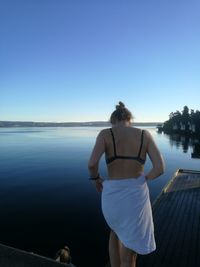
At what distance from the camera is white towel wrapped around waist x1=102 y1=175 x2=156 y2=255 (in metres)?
2.85

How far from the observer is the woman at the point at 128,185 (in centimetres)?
286

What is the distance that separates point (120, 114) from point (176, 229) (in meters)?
6.31

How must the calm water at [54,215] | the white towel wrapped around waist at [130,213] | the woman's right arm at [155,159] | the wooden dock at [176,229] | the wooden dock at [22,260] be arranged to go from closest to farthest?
1. the white towel wrapped around waist at [130,213]
2. the woman's right arm at [155,159]
3. the wooden dock at [22,260]
4. the wooden dock at [176,229]
5. the calm water at [54,215]

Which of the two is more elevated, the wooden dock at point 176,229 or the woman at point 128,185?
→ the woman at point 128,185

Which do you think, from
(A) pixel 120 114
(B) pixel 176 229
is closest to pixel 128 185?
(A) pixel 120 114

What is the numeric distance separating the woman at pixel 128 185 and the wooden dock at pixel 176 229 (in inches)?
143

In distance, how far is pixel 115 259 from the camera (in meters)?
3.25

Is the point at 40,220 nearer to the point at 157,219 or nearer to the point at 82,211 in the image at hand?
the point at 82,211

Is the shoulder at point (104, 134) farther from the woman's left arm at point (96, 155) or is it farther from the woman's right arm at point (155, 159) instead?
the woman's right arm at point (155, 159)

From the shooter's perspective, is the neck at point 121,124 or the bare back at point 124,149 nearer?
the bare back at point 124,149

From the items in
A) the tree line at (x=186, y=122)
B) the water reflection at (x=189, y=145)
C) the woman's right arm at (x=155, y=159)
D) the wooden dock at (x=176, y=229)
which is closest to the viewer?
the woman's right arm at (x=155, y=159)

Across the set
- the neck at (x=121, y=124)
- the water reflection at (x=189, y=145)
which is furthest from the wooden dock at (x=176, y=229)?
the water reflection at (x=189, y=145)

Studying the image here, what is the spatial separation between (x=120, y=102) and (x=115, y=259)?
1.88 m

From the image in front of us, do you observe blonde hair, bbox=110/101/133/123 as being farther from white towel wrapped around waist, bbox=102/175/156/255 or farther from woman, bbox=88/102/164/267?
white towel wrapped around waist, bbox=102/175/156/255
